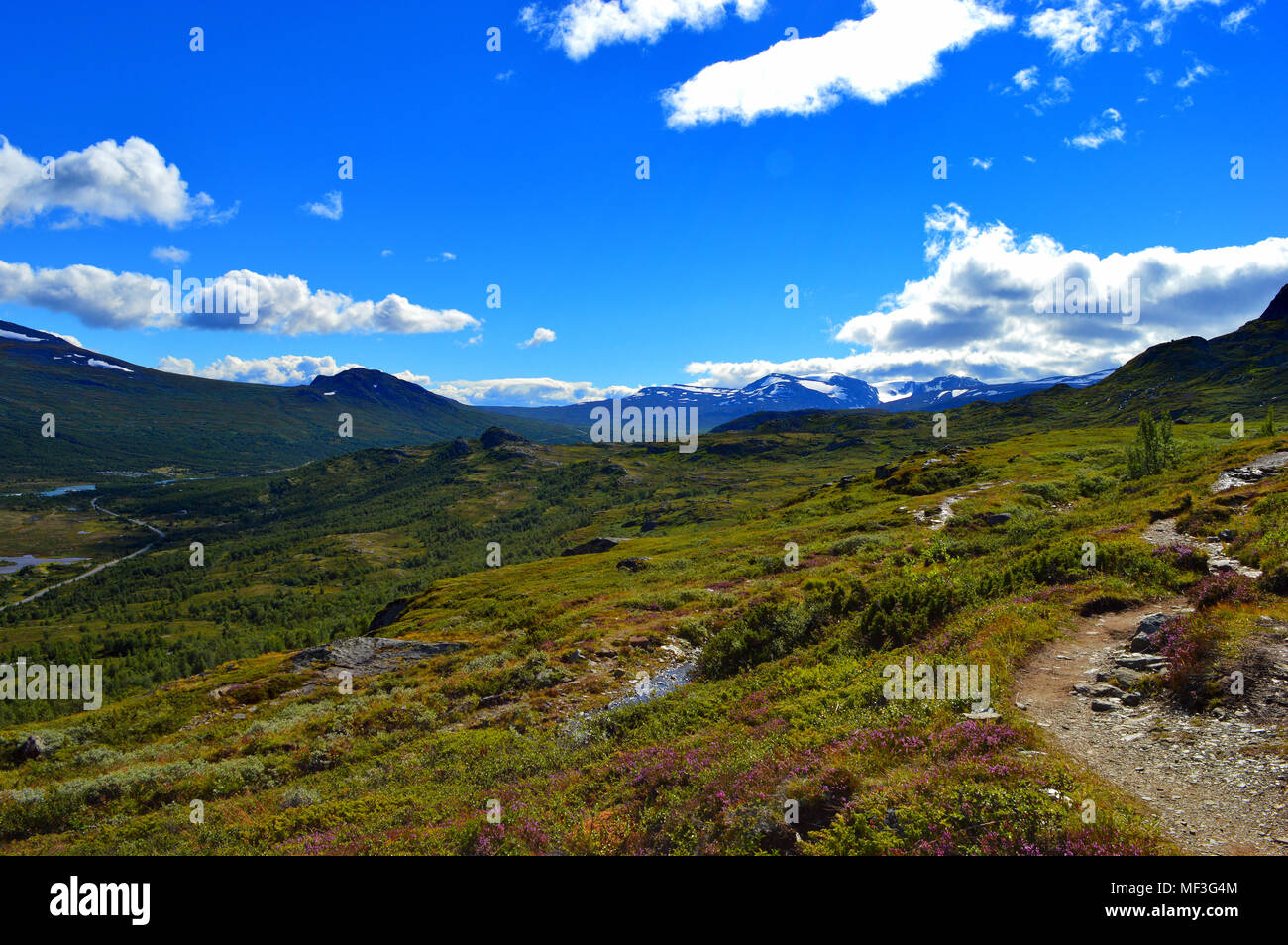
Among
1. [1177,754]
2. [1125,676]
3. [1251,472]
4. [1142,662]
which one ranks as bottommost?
[1177,754]

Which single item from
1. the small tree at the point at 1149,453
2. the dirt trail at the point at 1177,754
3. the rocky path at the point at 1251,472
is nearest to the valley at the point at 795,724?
the dirt trail at the point at 1177,754

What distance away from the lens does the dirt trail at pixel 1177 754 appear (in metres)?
8.12

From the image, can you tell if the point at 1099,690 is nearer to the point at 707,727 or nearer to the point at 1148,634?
the point at 1148,634

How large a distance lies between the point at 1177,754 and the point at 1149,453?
161ft

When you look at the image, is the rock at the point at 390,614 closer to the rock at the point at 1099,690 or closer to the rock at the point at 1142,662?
the rock at the point at 1099,690

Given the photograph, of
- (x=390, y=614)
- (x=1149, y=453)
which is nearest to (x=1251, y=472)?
(x=1149, y=453)

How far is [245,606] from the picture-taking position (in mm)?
195250

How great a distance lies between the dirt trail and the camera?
8.12 meters

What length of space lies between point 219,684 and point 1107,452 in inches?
3922

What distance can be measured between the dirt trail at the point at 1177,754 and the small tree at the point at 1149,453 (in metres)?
43.1

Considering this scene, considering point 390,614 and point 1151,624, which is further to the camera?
point 390,614

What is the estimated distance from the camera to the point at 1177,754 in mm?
10273

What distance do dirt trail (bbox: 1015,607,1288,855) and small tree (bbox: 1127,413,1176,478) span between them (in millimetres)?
43063
